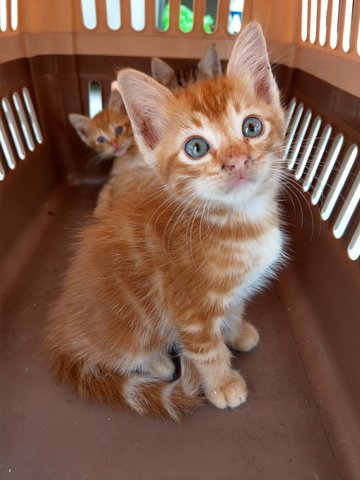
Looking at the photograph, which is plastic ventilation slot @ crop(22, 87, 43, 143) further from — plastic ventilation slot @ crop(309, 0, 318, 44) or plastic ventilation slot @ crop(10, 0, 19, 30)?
plastic ventilation slot @ crop(309, 0, 318, 44)

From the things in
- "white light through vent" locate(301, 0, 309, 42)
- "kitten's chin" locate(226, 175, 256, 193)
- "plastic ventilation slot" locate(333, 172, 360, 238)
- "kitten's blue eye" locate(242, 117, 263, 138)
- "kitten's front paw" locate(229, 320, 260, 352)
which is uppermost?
"white light through vent" locate(301, 0, 309, 42)

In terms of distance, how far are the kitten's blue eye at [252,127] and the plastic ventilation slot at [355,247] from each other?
0.39m

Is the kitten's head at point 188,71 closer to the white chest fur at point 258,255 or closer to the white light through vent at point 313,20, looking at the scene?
the white light through vent at point 313,20

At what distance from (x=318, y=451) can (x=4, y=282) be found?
3.33 ft

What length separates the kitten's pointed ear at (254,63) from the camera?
935mm

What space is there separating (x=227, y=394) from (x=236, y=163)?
1.86ft

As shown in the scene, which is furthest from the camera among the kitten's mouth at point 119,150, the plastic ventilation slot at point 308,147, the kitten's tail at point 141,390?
the kitten's mouth at point 119,150

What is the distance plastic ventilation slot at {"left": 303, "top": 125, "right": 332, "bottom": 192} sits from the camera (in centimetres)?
133

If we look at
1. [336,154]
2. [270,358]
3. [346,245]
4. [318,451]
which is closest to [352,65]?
[336,154]

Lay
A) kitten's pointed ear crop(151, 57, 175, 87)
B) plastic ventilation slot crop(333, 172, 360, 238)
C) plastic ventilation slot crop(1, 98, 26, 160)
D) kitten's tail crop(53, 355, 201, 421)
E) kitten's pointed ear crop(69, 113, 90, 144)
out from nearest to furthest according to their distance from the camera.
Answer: kitten's tail crop(53, 355, 201, 421) < plastic ventilation slot crop(333, 172, 360, 238) < plastic ventilation slot crop(1, 98, 26, 160) < kitten's pointed ear crop(151, 57, 175, 87) < kitten's pointed ear crop(69, 113, 90, 144)

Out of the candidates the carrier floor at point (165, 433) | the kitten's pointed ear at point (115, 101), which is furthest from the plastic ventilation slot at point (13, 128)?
the carrier floor at point (165, 433)

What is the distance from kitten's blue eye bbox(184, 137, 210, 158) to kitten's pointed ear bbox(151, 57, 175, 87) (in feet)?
2.87

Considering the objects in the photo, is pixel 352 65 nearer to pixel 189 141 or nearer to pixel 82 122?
pixel 189 141

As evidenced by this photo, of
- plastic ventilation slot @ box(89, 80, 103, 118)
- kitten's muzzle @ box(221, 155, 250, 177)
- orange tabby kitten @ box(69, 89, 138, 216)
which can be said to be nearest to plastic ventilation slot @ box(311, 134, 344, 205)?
kitten's muzzle @ box(221, 155, 250, 177)
